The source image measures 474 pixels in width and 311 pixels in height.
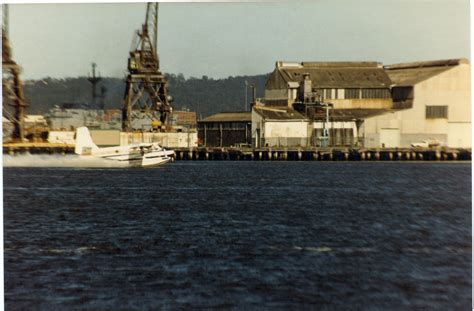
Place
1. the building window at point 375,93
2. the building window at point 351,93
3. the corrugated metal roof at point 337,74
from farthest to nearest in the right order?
the corrugated metal roof at point 337,74 → the building window at point 351,93 → the building window at point 375,93

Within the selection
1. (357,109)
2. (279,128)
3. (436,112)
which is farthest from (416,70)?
(279,128)

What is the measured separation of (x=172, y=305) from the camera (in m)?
21.5

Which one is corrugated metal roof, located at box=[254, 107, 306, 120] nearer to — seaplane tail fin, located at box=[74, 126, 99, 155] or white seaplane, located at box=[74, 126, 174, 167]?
white seaplane, located at box=[74, 126, 174, 167]

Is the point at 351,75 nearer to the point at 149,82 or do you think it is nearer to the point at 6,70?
the point at 149,82

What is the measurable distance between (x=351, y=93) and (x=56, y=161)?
1618 inches

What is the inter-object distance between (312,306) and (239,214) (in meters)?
19.5

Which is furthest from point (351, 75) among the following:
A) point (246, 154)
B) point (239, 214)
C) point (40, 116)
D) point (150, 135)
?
point (239, 214)

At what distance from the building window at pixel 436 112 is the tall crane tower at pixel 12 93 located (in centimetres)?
4714

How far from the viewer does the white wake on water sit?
299 ft

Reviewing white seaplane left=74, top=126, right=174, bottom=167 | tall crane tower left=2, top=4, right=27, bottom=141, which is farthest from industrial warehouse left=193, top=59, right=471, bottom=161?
tall crane tower left=2, top=4, right=27, bottom=141

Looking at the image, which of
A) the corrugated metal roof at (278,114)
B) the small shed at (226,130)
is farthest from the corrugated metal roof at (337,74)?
the corrugated metal roof at (278,114)

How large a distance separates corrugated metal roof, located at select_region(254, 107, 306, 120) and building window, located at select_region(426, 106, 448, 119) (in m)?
15.8

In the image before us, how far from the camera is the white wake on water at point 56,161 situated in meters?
91.2

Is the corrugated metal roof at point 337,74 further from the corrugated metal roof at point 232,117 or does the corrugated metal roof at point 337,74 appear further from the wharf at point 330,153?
the wharf at point 330,153
